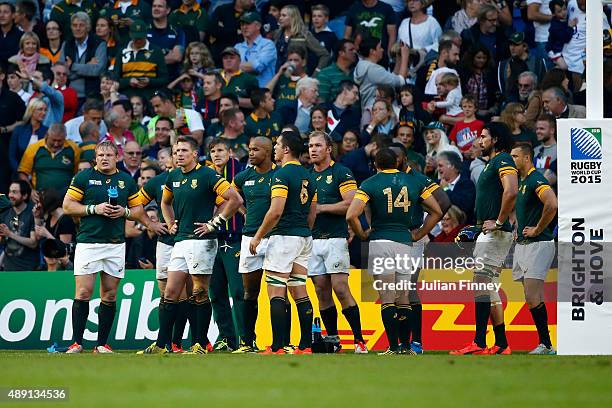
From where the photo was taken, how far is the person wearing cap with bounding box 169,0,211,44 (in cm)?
2544

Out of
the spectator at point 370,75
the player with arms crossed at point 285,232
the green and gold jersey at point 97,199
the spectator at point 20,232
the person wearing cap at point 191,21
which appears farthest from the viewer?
Answer: the person wearing cap at point 191,21

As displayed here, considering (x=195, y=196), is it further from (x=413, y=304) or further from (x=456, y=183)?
(x=456, y=183)

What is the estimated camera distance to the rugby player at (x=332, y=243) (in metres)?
17.0

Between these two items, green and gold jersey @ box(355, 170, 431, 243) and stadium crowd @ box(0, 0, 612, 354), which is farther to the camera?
stadium crowd @ box(0, 0, 612, 354)

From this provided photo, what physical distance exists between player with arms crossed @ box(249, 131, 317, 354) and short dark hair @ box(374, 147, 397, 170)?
2.97ft

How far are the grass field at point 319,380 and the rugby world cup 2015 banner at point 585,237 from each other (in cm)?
71

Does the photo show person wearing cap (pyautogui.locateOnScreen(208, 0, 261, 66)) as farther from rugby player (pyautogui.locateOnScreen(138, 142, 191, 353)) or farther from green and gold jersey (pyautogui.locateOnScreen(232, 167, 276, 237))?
green and gold jersey (pyautogui.locateOnScreen(232, 167, 276, 237))

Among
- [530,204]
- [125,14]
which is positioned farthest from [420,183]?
[125,14]

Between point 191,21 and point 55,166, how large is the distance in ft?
16.3

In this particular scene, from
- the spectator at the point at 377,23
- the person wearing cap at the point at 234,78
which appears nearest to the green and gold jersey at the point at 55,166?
the person wearing cap at the point at 234,78

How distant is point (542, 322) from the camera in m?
16.4

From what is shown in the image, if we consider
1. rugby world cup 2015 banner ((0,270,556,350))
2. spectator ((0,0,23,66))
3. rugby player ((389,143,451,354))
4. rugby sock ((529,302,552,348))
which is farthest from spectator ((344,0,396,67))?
rugby sock ((529,302,552,348))

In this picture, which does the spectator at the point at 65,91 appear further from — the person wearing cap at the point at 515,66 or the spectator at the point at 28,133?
the person wearing cap at the point at 515,66

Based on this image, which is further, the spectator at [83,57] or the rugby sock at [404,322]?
the spectator at [83,57]
